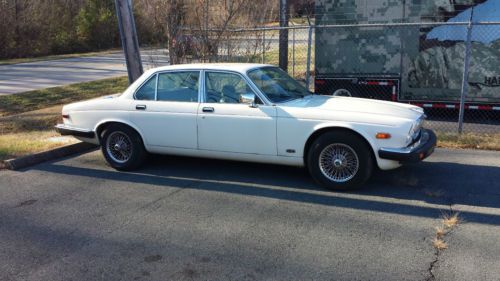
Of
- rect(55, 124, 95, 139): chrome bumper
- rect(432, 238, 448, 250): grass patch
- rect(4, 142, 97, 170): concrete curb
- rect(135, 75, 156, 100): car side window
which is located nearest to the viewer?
rect(432, 238, 448, 250): grass patch

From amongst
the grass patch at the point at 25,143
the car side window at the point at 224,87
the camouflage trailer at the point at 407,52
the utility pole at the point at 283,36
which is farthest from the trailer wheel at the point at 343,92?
the grass patch at the point at 25,143

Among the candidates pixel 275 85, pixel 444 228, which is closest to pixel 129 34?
pixel 275 85

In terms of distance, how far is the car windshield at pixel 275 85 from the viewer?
6.25 m

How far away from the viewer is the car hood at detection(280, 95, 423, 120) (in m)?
5.73

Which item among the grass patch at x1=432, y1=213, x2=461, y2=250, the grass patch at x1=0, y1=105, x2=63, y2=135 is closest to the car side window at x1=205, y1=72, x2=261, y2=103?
the grass patch at x1=432, y1=213, x2=461, y2=250

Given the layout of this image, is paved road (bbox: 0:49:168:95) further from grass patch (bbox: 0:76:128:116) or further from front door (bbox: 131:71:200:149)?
front door (bbox: 131:71:200:149)

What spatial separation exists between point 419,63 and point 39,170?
7.69 meters

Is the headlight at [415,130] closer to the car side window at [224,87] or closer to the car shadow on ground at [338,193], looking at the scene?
the car shadow on ground at [338,193]

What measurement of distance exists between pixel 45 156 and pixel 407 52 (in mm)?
7406

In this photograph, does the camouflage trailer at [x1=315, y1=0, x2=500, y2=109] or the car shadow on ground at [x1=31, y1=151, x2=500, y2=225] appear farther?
the camouflage trailer at [x1=315, y1=0, x2=500, y2=109]

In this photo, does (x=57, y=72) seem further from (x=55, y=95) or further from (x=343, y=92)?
(x=343, y=92)

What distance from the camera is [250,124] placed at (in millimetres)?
6051

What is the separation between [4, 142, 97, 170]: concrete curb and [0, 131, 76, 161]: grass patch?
212mm

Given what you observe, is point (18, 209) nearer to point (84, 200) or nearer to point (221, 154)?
point (84, 200)
